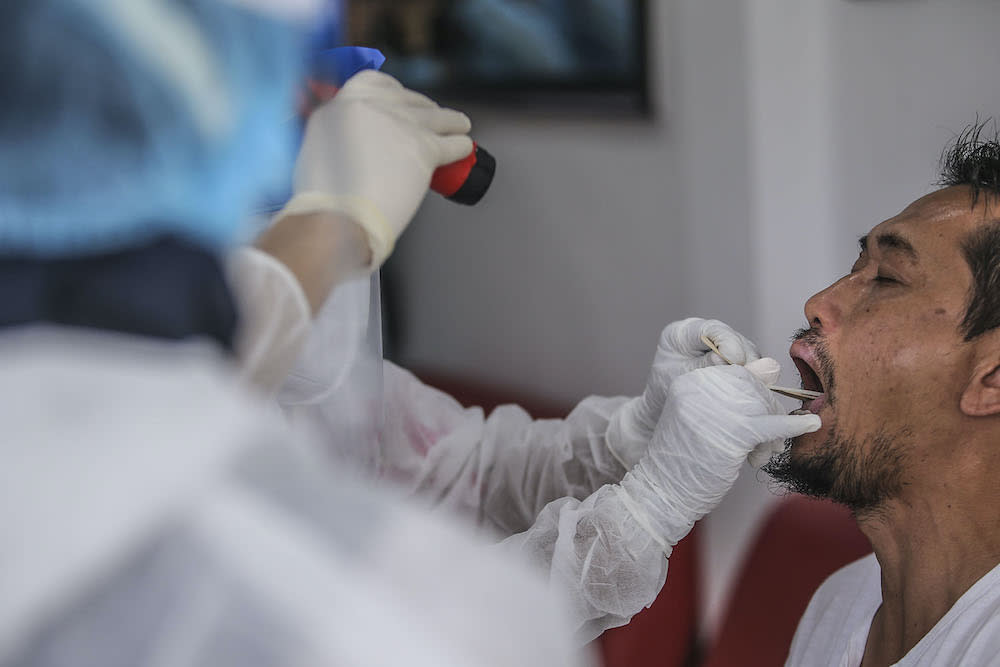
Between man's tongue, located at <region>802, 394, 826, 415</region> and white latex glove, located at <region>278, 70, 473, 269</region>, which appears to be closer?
white latex glove, located at <region>278, 70, 473, 269</region>

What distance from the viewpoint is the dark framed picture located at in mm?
868

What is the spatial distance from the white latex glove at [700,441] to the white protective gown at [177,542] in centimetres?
48

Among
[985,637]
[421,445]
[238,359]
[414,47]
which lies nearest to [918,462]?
[985,637]

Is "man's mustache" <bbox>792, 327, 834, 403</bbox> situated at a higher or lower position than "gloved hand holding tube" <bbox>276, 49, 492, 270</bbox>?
lower

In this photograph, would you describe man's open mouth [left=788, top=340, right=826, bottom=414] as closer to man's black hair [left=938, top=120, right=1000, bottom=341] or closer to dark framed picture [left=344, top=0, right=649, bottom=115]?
man's black hair [left=938, top=120, right=1000, bottom=341]

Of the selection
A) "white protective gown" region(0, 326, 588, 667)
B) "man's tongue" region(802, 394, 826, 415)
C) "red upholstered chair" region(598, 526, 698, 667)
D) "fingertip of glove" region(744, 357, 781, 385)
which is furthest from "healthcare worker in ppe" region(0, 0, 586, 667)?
"red upholstered chair" region(598, 526, 698, 667)

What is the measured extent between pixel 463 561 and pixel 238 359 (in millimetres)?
161

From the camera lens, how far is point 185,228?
0.43 metres

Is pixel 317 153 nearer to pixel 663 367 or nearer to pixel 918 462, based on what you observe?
pixel 663 367

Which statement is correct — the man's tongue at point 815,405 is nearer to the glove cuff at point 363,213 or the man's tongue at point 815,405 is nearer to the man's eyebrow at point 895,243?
the man's eyebrow at point 895,243

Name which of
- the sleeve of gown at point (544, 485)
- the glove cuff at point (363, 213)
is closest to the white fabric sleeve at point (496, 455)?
the sleeve of gown at point (544, 485)

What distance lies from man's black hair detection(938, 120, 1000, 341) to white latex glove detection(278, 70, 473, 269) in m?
0.58

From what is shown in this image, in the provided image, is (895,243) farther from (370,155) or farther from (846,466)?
(370,155)

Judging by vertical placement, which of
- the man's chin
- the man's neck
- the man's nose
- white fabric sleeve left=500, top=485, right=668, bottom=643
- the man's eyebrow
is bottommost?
the man's neck
